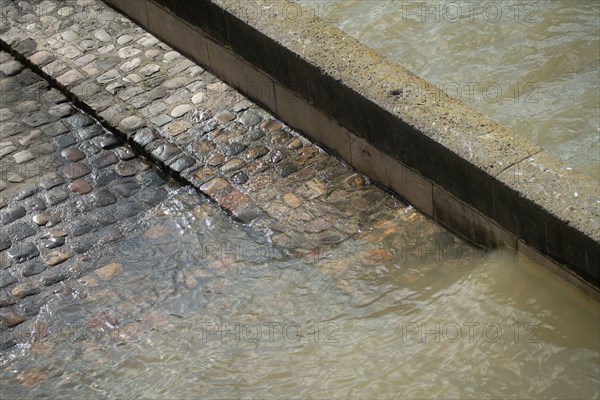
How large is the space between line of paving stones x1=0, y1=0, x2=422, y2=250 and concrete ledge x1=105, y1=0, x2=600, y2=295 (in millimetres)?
153

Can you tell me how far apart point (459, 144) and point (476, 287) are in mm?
779

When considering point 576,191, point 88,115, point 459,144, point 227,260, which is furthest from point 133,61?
point 576,191

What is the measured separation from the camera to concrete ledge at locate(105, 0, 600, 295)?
17.2 ft

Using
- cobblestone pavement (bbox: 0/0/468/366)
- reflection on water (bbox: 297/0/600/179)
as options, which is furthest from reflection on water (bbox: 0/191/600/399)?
reflection on water (bbox: 297/0/600/179)

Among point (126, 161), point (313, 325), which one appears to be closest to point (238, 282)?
point (313, 325)

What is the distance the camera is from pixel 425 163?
230 inches

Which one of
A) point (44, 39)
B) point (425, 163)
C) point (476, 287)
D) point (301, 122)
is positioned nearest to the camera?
point (476, 287)

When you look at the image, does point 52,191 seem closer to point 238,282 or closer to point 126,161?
point 126,161

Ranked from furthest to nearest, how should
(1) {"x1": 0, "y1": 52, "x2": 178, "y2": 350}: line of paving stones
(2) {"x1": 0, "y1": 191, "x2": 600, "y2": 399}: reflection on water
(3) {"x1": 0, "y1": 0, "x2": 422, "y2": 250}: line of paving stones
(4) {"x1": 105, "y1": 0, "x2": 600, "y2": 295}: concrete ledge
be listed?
(3) {"x1": 0, "y1": 0, "x2": 422, "y2": 250}: line of paving stones → (1) {"x1": 0, "y1": 52, "x2": 178, "y2": 350}: line of paving stones → (4) {"x1": 105, "y1": 0, "x2": 600, "y2": 295}: concrete ledge → (2) {"x1": 0, "y1": 191, "x2": 600, "y2": 399}: reflection on water

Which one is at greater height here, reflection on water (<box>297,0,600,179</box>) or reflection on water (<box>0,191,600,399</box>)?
reflection on water (<box>297,0,600,179</box>)

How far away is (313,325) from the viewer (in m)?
5.42

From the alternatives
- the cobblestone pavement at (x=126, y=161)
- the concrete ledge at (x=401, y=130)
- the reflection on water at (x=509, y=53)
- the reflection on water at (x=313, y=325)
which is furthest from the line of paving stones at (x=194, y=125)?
the reflection on water at (x=509, y=53)

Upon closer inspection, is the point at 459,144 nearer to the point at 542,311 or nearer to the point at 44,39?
the point at 542,311

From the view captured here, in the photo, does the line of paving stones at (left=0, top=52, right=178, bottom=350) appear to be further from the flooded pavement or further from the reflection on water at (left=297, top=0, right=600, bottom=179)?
the reflection on water at (left=297, top=0, right=600, bottom=179)
